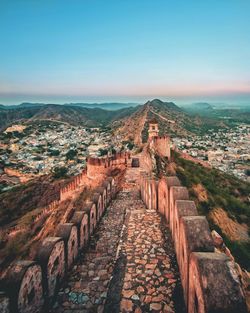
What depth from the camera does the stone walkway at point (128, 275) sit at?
12.9 ft

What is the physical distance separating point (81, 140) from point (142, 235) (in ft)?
328

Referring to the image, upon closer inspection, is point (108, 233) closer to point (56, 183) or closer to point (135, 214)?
point (135, 214)

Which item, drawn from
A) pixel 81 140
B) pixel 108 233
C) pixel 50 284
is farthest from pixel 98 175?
pixel 81 140

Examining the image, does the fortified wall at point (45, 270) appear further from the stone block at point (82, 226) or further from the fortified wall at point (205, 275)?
the fortified wall at point (205, 275)

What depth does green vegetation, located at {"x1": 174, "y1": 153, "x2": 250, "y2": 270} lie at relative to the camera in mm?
21350

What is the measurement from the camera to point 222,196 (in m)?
34.0

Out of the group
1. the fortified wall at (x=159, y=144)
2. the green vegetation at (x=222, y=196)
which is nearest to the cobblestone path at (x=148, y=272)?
the green vegetation at (x=222, y=196)

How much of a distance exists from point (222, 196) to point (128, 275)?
105 feet

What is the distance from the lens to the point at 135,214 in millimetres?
7809

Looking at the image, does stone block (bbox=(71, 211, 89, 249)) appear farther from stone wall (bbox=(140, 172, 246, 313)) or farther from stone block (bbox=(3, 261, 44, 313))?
stone wall (bbox=(140, 172, 246, 313))

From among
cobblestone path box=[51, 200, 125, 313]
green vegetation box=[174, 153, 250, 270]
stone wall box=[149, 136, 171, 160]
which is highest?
cobblestone path box=[51, 200, 125, 313]

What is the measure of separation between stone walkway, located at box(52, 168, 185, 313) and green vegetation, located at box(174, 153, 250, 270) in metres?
15.2

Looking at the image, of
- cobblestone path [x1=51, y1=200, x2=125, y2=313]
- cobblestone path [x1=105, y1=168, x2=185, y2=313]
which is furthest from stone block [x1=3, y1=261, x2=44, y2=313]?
cobblestone path [x1=105, y1=168, x2=185, y2=313]

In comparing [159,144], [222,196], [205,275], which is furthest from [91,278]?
[222,196]
